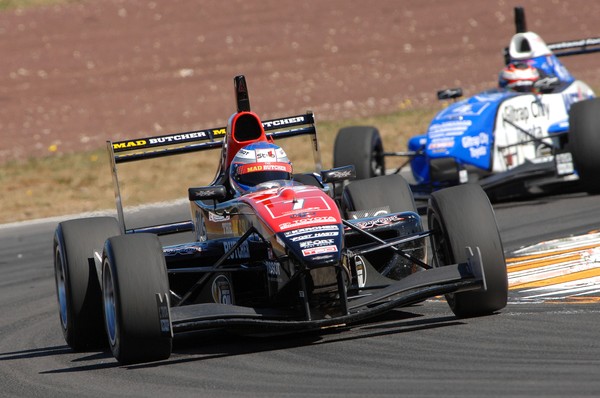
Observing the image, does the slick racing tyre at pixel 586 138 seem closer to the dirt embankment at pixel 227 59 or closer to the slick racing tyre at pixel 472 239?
the slick racing tyre at pixel 472 239

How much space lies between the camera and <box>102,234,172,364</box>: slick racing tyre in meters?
8.09

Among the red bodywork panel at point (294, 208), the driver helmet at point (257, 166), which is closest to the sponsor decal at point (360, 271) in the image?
the red bodywork panel at point (294, 208)

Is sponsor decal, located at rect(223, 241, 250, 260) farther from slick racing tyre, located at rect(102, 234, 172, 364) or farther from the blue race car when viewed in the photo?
the blue race car

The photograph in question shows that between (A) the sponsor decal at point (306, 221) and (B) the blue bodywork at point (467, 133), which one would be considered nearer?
(A) the sponsor decal at point (306, 221)

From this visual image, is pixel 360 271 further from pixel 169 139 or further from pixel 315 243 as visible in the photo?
pixel 169 139

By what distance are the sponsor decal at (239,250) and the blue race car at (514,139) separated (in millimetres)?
6486

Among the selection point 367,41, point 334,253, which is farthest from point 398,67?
point 334,253

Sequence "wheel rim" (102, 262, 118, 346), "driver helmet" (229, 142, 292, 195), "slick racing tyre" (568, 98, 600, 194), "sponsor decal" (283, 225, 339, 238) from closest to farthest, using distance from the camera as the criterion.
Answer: "sponsor decal" (283, 225, 339, 238)
"wheel rim" (102, 262, 118, 346)
"driver helmet" (229, 142, 292, 195)
"slick racing tyre" (568, 98, 600, 194)

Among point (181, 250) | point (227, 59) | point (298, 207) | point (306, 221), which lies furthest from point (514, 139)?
point (227, 59)

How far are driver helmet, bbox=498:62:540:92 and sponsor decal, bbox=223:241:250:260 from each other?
8.62 metres

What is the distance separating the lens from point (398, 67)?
112ft

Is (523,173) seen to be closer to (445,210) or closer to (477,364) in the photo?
(445,210)

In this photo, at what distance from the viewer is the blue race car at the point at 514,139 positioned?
50.6 feet

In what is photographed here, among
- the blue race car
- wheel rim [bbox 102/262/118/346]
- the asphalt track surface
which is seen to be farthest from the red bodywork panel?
the blue race car
